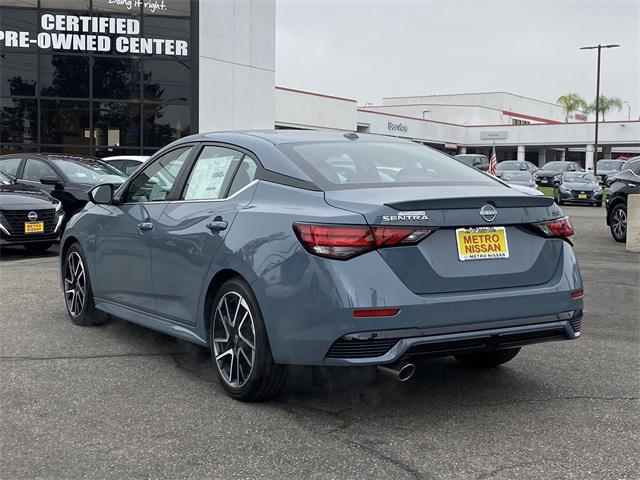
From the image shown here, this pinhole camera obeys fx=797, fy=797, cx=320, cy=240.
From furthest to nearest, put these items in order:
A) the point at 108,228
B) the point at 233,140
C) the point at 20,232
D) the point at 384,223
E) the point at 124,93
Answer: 1. the point at 124,93
2. the point at 20,232
3. the point at 108,228
4. the point at 233,140
5. the point at 384,223

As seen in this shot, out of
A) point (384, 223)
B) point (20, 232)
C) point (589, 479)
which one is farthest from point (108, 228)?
point (20, 232)

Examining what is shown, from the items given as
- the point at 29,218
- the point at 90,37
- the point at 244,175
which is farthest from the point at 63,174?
the point at 90,37

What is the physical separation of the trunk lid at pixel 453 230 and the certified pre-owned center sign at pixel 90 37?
2333 cm

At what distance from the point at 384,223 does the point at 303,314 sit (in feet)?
2.01

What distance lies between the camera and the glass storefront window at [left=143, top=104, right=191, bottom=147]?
86.1ft

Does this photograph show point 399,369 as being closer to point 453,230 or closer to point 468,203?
point 453,230

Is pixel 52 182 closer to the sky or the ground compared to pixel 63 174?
closer to the ground

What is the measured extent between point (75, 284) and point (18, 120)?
20.5 meters

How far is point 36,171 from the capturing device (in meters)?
13.4

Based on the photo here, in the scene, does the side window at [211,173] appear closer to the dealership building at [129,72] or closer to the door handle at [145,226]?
the door handle at [145,226]

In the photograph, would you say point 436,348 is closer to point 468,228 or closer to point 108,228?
point 468,228

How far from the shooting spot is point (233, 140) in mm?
5121

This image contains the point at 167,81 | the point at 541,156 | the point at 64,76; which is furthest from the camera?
the point at 541,156

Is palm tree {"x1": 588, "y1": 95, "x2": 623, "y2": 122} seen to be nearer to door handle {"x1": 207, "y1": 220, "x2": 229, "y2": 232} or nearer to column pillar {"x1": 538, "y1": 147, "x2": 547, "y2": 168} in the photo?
column pillar {"x1": 538, "y1": 147, "x2": 547, "y2": 168}
